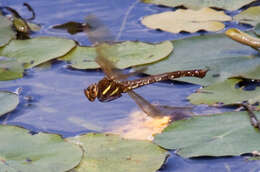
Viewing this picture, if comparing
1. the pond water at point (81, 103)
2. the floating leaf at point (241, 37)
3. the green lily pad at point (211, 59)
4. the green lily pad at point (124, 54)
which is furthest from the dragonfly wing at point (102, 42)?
the floating leaf at point (241, 37)

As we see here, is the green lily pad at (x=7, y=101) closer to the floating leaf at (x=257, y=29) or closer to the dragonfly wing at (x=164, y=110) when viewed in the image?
the dragonfly wing at (x=164, y=110)

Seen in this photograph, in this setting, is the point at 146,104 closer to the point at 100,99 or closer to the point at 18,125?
the point at 100,99

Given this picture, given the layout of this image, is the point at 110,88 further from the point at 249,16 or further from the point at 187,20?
the point at 249,16

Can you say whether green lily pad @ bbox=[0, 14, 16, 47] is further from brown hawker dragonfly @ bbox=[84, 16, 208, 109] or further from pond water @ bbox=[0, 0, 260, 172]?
brown hawker dragonfly @ bbox=[84, 16, 208, 109]

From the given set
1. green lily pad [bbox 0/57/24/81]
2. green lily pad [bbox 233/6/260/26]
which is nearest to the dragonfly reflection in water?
green lily pad [bbox 0/57/24/81]

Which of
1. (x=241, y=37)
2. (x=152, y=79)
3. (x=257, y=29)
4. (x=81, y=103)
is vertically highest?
(x=241, y=37)

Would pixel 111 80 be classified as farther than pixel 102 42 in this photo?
No

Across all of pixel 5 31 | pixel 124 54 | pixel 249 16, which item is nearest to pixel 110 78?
pixel 124 54
